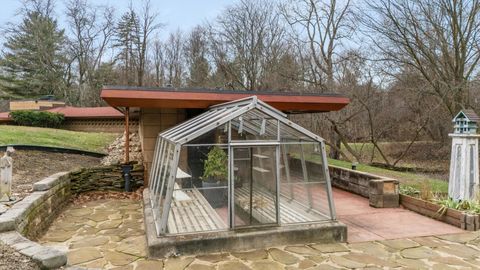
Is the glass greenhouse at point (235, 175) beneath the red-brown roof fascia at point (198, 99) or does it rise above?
beneath

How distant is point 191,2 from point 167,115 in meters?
16.1

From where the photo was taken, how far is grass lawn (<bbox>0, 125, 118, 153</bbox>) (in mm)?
10469

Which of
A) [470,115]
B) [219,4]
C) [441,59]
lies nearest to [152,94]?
[470,115]

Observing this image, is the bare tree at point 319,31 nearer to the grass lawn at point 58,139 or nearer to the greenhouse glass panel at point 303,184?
the grass lawn at point 58,139

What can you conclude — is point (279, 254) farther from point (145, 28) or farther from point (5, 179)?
point (145, 28)

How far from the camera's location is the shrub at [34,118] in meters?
15.4

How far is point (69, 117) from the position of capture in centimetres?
Answer: 1644

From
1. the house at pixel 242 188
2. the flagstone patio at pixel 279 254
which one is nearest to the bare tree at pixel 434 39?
the flagstone patio at pixel 279 254

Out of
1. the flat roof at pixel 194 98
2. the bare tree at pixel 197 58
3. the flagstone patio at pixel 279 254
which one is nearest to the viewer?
the flagstone patio at pixel 279 254

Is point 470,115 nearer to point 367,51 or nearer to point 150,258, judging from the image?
point 150,258

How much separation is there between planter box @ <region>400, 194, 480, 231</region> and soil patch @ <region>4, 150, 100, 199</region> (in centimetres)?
728

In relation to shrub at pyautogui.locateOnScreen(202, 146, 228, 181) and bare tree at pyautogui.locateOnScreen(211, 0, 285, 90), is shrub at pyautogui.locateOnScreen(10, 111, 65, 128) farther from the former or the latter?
shrub at pyautogui.locateOnScreen(202, 146, 228, 181)

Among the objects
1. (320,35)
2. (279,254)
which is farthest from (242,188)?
(320,35)

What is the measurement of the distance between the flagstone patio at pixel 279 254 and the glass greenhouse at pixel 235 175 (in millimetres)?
456
